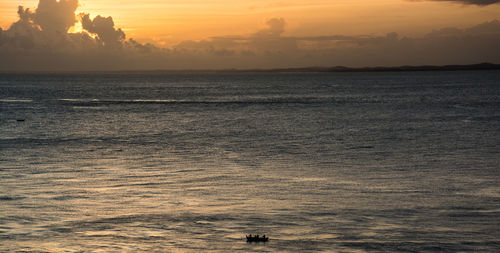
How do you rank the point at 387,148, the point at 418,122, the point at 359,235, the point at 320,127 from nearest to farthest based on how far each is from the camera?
1. the point at 359,235
2. the point at 387,148
3. the point at 320,127
4. the point at 418,122

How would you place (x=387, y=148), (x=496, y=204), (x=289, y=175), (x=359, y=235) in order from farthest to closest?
(x=387, y=148), (x=289, y=175), (x=496, y=204), (x=359, y=235)

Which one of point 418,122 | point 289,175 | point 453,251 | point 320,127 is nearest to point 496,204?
point 453,251

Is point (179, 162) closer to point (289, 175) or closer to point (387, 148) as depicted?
point (289, 175)

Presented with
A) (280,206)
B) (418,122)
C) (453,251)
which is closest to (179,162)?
(280,206)

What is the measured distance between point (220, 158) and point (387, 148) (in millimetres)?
13404

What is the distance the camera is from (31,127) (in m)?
66.5

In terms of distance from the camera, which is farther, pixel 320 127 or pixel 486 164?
pixel 320 127

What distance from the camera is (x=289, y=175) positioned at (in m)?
32.3

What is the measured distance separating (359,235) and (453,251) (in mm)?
3023

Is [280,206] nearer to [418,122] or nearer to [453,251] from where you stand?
[453,251]

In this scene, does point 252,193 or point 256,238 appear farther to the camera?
point 252,193

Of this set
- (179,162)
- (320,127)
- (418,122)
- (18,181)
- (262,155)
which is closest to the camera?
(18,181)

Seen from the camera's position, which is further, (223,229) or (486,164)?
(486,164)

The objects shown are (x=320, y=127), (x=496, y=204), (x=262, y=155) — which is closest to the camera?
(x=496, y=204)
